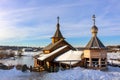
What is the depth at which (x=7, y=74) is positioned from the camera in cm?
3247

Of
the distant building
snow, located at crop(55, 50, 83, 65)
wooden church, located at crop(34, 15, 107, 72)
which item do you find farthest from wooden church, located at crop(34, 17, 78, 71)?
the distant building

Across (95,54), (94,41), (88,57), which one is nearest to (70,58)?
(88,57)

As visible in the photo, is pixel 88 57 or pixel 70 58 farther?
pixel 70 58

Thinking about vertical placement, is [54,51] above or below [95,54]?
above

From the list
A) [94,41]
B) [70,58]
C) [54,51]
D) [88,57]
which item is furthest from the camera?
[54,51]

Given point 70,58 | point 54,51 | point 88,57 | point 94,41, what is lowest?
point 70,58

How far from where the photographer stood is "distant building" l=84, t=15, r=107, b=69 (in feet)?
102

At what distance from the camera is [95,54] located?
102 ft

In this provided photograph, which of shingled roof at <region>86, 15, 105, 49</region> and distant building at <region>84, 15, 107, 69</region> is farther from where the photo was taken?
shingled roof at <region>86, 15, 105, 49</region>

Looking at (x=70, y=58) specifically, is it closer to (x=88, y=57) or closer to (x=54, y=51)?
(x=88, y=57)

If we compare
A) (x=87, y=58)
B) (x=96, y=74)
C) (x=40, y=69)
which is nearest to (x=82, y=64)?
(x=87, y=58)

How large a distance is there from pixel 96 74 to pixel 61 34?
20.4m

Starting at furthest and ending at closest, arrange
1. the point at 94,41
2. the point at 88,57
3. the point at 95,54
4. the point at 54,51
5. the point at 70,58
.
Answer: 1. the point at 54,51
2. the point at 70,58
3. the point at 94,41
4. the point at 88,57
5. the point at 95,54

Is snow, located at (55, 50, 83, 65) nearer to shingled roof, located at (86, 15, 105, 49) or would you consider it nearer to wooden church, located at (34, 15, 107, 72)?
wooden church, located at (34, 15, 107, 72)
